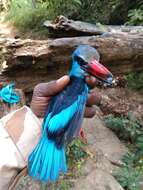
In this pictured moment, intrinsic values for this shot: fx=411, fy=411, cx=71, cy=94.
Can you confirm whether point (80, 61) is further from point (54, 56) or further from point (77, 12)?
point (77, 12)

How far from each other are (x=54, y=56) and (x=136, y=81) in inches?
59.4

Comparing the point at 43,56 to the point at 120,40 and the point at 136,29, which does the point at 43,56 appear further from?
the point at 136,29

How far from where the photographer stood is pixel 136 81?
485cm

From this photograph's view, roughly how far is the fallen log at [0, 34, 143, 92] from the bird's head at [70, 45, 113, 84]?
1.29 m

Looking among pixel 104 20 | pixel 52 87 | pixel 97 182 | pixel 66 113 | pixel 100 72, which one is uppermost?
pixel 100 72

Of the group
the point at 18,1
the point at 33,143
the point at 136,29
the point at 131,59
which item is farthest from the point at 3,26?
the point at 33,143

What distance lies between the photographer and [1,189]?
237cm

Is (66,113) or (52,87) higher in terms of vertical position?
(52,87)

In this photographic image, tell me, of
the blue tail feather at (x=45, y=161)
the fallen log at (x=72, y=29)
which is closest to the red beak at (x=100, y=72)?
the blue tail feather at (x=45, y=161)

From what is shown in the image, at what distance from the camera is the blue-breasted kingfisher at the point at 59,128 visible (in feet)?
7.72

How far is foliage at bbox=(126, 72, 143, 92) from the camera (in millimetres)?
4797

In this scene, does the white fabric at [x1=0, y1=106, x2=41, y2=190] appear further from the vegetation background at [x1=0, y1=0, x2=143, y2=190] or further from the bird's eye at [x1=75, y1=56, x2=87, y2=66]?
the vegetation background at [x1=0, y1=0, x2=143, y2=190]

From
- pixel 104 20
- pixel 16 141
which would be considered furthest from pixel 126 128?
pixel 104 20

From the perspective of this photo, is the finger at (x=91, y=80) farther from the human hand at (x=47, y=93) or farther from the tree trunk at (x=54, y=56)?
the tree trunk at (x=54, y=56)
